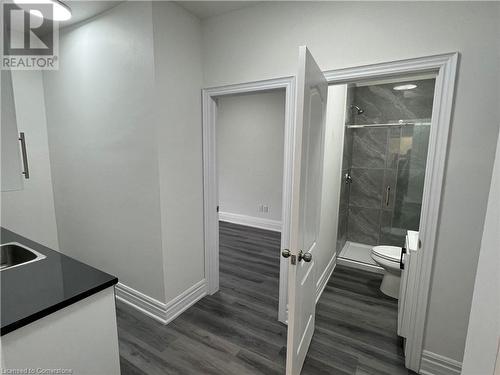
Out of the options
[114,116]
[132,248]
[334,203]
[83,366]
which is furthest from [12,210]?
[334,203]

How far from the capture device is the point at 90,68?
2.23 m

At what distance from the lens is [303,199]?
4.55ft

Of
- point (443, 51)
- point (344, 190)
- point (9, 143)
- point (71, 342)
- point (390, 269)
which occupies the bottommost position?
point (390, 269)

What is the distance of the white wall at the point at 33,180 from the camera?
8.37 ft

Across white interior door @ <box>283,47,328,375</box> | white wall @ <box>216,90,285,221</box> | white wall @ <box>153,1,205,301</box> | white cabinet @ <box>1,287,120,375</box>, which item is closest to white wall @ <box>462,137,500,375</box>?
white interior door @ <box>283,47,328,375</box>

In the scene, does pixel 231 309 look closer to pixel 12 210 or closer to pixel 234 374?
pixel 234 374

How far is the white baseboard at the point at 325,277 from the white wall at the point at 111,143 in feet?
4.87

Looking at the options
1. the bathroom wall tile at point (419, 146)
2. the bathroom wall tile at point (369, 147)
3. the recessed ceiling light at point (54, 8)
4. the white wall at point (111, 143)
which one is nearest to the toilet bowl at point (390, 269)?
the bathroom wall tile at point (419, 146)

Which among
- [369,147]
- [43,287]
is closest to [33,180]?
[43,287]

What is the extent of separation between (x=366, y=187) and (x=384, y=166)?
0.39 metres

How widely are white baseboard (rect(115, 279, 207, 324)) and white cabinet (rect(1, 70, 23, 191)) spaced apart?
1.64 metres

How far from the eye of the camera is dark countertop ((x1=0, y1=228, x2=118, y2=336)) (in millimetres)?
904

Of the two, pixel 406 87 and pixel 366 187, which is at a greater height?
pixel 406 87

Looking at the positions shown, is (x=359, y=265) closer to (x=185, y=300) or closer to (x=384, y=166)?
(x=384, y=166)
